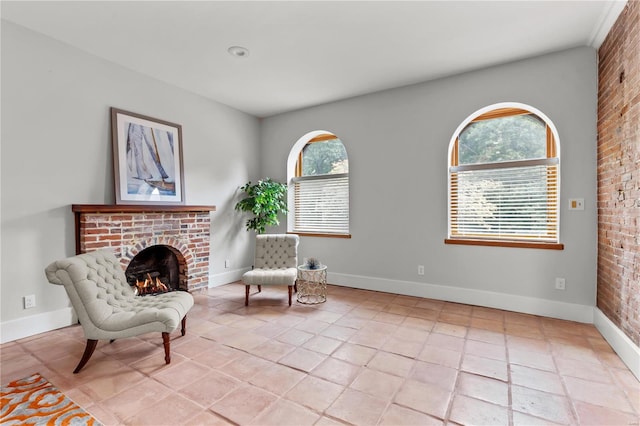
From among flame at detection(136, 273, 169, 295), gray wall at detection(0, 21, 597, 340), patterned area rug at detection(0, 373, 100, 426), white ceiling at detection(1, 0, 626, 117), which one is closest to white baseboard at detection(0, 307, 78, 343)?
gray wall at detection(0, 21, 597, 340)

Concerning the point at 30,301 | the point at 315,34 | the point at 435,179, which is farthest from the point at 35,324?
the point at 435,179

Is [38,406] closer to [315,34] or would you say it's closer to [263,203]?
[263,203]

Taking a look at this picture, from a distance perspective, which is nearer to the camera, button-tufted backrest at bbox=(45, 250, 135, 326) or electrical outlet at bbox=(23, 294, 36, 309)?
button-tufted backrest at bbox=(45, 250, 135, 326)

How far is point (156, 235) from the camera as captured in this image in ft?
12.3

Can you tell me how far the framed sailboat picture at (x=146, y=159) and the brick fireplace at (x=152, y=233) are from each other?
166mm

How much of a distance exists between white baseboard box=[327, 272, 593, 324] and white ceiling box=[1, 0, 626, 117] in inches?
104

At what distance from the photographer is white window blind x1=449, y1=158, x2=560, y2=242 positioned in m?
3.38

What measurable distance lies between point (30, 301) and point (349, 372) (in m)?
2.99

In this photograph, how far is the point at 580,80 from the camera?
309 cm

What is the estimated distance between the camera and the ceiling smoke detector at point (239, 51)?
3098 mm

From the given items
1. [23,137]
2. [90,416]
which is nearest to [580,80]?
[90,416]

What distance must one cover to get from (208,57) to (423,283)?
3.73 m

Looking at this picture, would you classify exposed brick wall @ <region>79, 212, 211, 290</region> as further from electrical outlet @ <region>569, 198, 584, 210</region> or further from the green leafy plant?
electrical outlet @ <region>569, 198, 584, 210</region>

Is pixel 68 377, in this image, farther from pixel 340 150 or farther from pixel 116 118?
pixel 340 150
